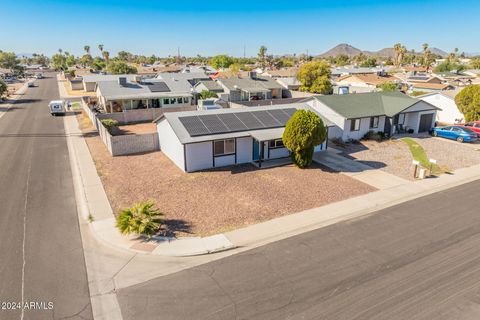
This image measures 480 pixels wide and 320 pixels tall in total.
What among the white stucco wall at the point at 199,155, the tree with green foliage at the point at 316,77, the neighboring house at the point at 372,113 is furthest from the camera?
the tree with green foliage at the point at 316,77

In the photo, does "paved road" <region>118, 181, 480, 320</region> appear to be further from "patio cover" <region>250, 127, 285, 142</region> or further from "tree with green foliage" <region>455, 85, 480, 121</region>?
"tree with green foliage" <region>455, 85, 480, 121</region>

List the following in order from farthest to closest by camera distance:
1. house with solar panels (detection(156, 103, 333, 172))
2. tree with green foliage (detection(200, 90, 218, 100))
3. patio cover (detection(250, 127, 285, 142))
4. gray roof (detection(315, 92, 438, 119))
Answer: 1. tree with green foliage (detection(200, 90, 218, 100))
2. gray roof (detection(315, 92, 438, 119))
3. patio cover (detection(250, 127, 285, 142))
4. house with solar panels (detection(156, 103, 333, 172))

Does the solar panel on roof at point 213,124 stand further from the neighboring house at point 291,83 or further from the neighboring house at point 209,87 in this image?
the neighboring house at point 291,83

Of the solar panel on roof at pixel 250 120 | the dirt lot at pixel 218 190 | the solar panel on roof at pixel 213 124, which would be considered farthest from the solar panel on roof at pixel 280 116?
the solar panel on roof at pixel 213 124

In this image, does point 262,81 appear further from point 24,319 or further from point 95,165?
point 24,319

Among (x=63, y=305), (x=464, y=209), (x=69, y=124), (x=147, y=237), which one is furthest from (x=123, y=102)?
(x=464, y=209)

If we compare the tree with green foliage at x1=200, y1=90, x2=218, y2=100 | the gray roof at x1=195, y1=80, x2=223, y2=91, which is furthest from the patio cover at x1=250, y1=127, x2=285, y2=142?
the gray roof at x1=195, y1=80, x2=223, y2=91
